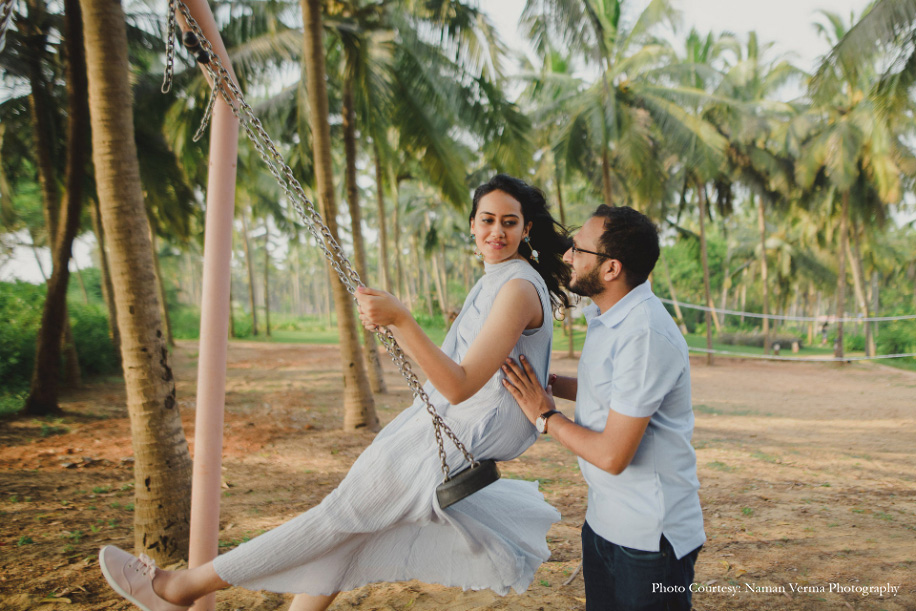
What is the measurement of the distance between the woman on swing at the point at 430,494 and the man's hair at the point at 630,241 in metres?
0.29

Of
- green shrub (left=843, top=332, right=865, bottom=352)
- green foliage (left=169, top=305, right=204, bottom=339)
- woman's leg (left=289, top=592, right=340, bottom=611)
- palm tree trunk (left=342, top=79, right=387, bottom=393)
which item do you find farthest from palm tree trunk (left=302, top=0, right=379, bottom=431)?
green shrub (left=843, top=332, right=865, bottom=352)

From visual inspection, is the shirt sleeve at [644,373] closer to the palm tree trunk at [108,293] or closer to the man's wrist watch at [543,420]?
the man's wrist watch at [543,420]

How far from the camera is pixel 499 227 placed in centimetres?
208

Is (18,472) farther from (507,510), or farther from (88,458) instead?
(507,510)

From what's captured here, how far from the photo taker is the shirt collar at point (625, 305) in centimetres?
175

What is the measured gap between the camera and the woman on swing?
1825 mm

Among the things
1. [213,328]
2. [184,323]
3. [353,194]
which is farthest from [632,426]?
[184,323]

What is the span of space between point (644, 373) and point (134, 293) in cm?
286

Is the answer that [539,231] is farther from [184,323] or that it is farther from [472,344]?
[184,323]

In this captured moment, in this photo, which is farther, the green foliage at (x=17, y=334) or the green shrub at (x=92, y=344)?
Result: the green shrub at (x=92, y=344)

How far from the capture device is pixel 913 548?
3855mm

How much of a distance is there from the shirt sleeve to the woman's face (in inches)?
23.8

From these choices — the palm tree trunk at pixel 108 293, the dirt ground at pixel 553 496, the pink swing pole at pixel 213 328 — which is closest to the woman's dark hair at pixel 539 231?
the pink swing pole at pixel 213 328

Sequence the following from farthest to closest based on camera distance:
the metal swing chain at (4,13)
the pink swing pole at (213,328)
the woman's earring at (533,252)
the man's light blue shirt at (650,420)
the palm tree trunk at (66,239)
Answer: the palm tree trunk at (66,239) < the pink swing pole at (213,328) < the woman's earring at (533,252) < the man's light blue shirt at (650,420) < the metal swing chain at (4,13)
